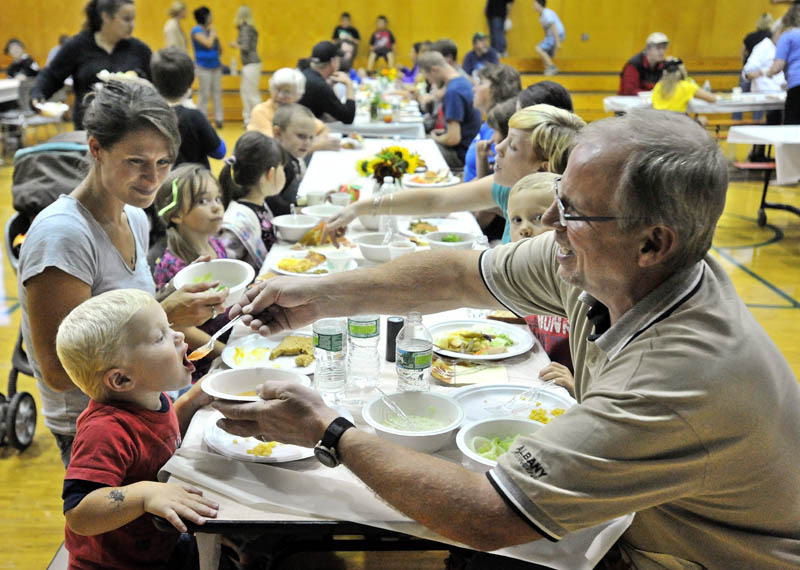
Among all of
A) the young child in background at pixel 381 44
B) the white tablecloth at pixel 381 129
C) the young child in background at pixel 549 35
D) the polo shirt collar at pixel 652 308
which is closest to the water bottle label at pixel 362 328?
the polo shirt collar at pixel 652 308

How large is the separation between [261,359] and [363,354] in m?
0.31

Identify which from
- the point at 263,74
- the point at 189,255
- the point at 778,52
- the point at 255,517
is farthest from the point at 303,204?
the point at 263,74

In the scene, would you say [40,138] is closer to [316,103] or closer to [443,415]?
[316,103]

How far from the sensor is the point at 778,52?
8.06 metres

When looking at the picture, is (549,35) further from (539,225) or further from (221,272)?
(221,272)

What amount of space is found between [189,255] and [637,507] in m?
2.20

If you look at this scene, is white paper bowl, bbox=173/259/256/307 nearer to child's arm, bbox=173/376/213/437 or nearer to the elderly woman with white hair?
child's arm, bbox=173/376/213/437

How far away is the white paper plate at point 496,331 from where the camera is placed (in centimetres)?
209

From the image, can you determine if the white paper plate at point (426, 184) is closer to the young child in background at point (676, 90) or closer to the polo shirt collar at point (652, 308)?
the polo shirt collar at point (652, 308)

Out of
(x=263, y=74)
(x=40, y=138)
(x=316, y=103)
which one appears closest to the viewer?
(x=316, y=103)

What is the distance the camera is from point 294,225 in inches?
131

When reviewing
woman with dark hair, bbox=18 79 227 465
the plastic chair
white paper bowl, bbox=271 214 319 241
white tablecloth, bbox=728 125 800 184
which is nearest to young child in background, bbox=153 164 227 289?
white paper bowl, bbox=271 214 319 241

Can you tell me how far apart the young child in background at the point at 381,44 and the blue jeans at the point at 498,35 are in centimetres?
196

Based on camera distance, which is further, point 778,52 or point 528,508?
point 778,52
